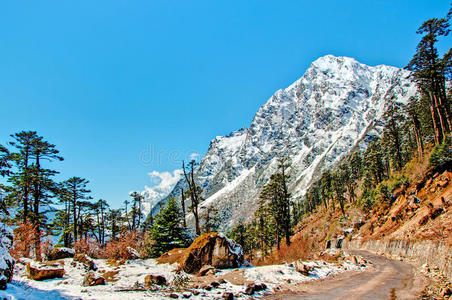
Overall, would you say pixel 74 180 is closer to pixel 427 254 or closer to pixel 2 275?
pixel 2 275

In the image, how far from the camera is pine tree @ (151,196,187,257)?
18.4m

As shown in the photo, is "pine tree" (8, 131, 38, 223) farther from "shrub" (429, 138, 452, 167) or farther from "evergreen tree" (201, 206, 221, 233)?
"shrub" (429, 138, 452, 167)

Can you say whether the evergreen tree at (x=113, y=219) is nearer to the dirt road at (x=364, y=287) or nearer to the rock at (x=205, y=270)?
the rock at (x=205, y=270)

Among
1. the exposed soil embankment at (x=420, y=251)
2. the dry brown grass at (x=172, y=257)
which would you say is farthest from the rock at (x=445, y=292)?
the dry brown grass at (x=172, y=257)

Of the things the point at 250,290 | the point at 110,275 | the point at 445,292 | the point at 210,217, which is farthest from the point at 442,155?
the point at 110,275

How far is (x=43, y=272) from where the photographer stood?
31.4 feet

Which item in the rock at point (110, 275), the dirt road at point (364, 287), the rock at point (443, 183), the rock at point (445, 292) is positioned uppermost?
the rock at point (443, 183)

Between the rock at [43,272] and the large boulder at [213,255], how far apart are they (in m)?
5.77

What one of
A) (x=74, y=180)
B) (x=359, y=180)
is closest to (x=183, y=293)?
(x=74, y=180)

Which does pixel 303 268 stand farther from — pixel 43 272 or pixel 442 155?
pixel 442 155

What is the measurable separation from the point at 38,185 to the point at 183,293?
17.2 meters

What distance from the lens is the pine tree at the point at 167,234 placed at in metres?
18.4

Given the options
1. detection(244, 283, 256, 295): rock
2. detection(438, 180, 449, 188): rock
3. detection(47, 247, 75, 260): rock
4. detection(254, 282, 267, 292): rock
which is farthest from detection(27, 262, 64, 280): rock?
detection(438, 180, 449, 188): rock

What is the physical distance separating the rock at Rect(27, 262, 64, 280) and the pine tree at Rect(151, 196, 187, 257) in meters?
8.69
